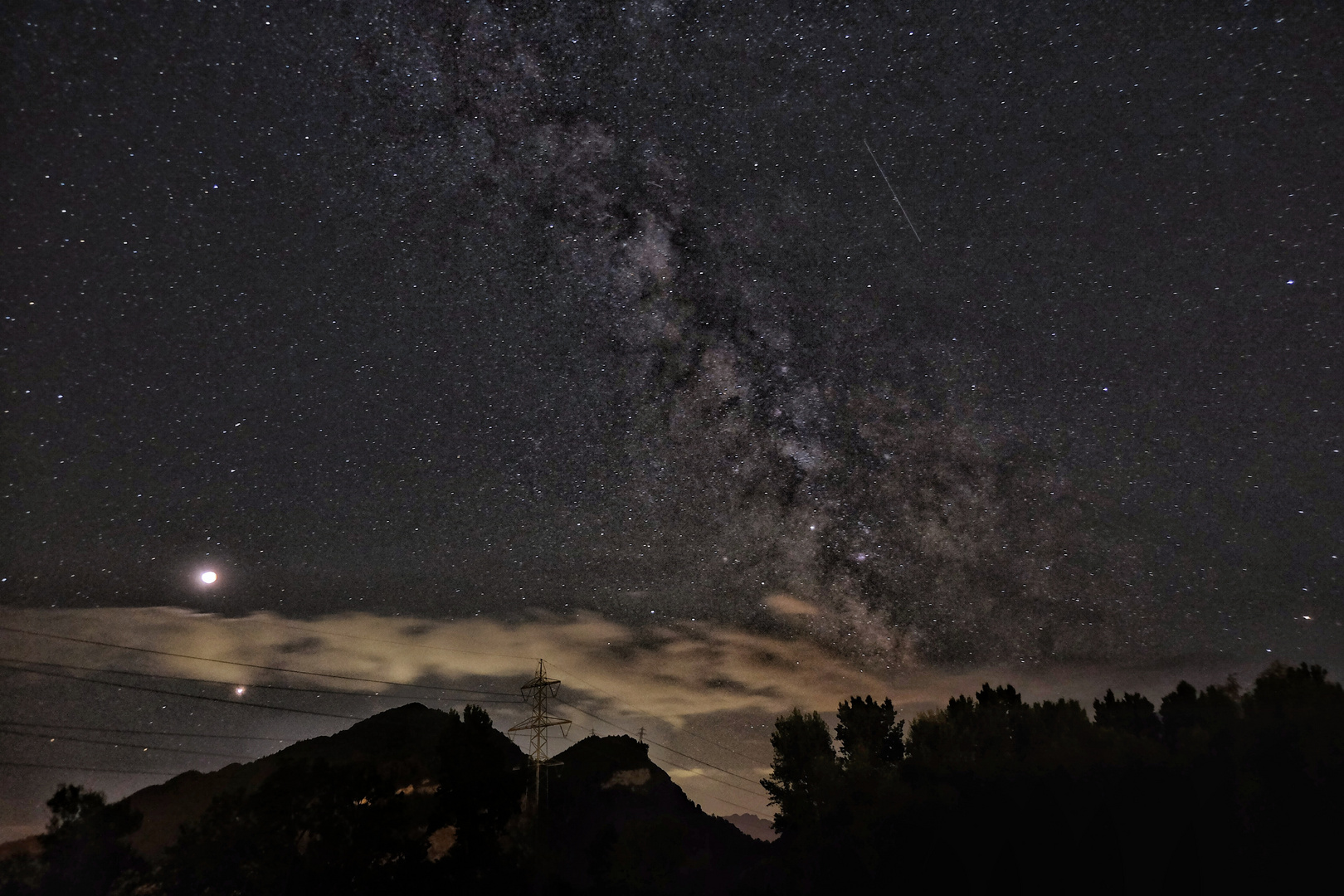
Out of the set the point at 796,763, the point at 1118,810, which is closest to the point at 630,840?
the point at 796,763

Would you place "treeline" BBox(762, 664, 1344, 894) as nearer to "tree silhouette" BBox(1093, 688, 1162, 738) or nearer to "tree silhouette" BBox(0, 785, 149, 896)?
"tree silhouette" BBox(1093, 688, 1162, 738)

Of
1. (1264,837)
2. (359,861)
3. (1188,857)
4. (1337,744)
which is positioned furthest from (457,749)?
(1337,744)

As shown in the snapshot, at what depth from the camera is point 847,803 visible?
52406 millimetres

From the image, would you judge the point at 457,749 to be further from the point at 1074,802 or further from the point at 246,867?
the point at 1074,802

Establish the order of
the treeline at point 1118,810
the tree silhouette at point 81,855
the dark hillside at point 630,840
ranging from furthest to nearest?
1. the dark hillside at point 630,840
2. the tree silhouette at point 81,855
3. the treeline at point 1118,810

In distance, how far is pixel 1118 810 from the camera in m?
45.2

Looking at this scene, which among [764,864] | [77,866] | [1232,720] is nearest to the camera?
[1232,720]

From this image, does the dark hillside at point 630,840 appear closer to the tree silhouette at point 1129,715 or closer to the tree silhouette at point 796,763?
the tree silhouette at point 796,763

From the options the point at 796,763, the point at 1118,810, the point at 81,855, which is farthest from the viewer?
the point at 796,763

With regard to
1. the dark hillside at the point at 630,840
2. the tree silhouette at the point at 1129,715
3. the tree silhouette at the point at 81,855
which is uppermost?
the tree silhouette at the point at 1129,715

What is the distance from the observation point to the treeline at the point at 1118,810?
134 ft

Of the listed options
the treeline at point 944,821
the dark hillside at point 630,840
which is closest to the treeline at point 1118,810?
the treeline at point 944,821

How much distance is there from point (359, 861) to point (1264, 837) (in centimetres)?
5777

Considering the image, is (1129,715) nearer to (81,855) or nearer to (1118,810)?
(1118,810)
